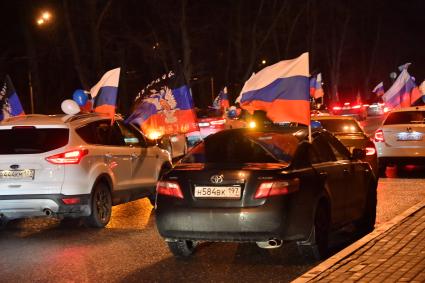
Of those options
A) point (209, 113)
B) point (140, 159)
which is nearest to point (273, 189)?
point (140, 159)

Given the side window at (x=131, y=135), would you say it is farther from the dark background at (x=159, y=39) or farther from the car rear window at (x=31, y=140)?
the dark background at (x=159, y=39)

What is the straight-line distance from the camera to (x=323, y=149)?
8.62 metres

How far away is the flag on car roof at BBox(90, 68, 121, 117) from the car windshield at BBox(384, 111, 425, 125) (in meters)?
6.87

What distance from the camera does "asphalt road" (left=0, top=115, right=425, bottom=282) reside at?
734 centimetres

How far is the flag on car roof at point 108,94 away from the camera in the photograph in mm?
12453

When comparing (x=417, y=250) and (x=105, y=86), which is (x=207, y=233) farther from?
(x=105, y=86)

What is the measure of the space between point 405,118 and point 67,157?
30.2ft

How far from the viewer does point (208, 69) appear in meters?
49.9

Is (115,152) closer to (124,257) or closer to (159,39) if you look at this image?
(124,257)

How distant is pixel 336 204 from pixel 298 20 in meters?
48.4

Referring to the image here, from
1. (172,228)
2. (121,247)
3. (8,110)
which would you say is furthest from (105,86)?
(172,228)

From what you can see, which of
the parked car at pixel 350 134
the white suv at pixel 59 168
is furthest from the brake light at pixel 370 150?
the white suv at pixel 59 168

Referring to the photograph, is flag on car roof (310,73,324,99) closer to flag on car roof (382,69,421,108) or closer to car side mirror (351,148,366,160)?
flag on car roof (382,69,421,108)

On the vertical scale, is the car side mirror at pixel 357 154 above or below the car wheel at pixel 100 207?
above
